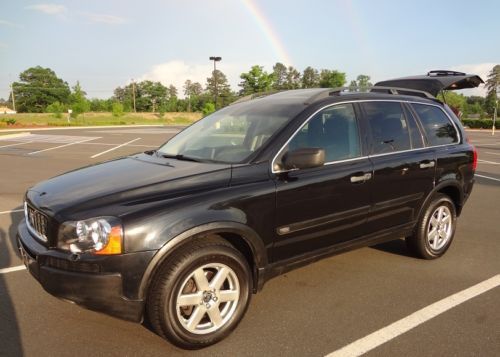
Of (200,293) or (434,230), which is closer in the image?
(200,293)

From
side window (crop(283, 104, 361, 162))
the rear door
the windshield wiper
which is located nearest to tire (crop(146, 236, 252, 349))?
the windshield wiper

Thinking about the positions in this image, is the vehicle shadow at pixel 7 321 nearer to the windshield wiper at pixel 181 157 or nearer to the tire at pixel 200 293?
the tire at pixel 200 293

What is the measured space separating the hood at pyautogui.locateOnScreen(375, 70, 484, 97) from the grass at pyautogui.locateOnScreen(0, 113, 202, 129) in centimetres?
4090

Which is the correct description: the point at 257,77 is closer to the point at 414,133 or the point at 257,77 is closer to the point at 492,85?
the point at 414,133

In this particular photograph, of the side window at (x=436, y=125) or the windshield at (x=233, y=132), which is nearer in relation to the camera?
the windshield at (x=233, y=132)

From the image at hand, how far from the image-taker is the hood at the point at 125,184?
2809mm

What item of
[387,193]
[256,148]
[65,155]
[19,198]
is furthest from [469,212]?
[65,155]

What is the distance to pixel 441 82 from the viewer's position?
560 cm

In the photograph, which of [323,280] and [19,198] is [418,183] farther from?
[19,198]

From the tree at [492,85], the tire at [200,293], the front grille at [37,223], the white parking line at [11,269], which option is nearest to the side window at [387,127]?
the tire at [200,293]

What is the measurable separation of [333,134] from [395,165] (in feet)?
2.45

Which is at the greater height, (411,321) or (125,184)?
(125,184)

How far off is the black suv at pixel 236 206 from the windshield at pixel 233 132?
0.6 inches

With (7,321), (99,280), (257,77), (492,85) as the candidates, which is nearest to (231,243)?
(99,280)
